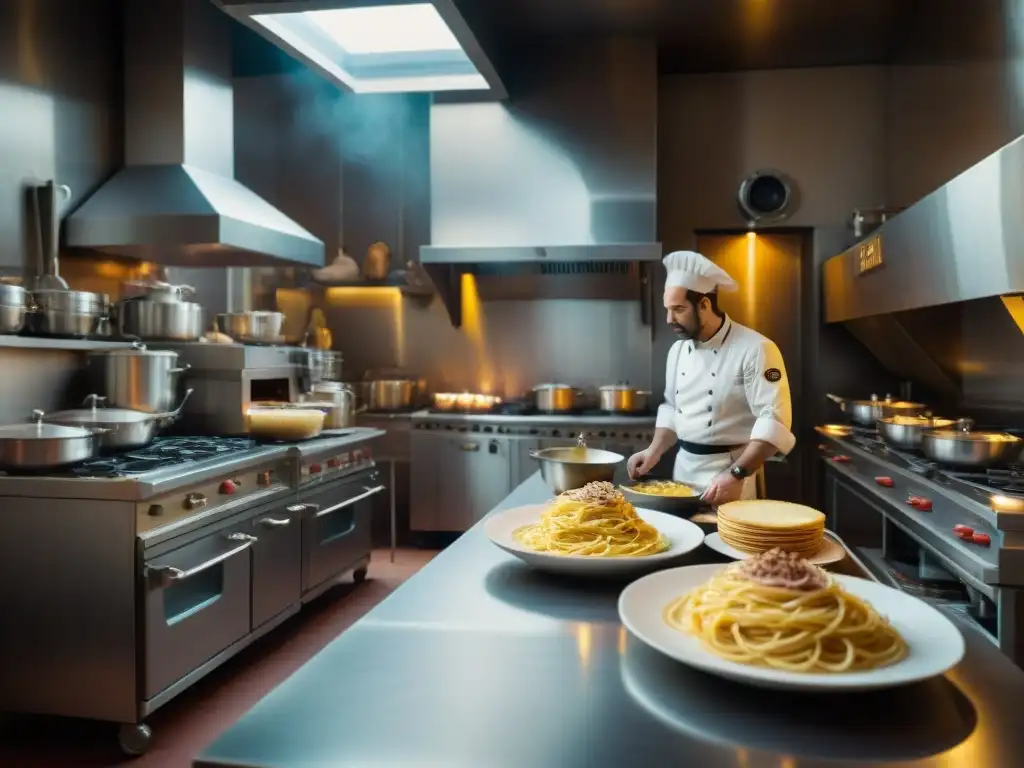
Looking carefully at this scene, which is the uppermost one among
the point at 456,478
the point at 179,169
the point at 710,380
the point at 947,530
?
the point at 179,169

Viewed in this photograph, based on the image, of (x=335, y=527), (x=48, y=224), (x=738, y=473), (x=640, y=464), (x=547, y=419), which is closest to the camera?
(x=738, y=473)

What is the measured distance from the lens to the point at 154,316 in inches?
144

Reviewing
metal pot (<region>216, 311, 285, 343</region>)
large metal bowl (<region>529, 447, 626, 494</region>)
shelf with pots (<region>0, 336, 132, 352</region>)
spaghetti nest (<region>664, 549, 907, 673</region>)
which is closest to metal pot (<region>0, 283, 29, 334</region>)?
shelf with pots (<region>0, 336, 132, 352</region>)

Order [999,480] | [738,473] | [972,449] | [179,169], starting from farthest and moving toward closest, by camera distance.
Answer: [179,169] < [972,449] < [999,480] < [738,473]

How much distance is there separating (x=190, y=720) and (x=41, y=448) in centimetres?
110

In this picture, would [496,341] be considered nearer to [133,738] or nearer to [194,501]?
[194,501]

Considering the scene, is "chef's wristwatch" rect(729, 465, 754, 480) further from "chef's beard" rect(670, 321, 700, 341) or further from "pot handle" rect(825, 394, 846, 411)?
"pot handle" rect(825, 394, 846, 411)

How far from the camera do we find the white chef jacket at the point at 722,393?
289cm

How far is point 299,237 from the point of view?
14.7 feet

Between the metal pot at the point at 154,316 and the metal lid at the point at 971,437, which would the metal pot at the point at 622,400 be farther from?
the metal pot at the point at 154,316

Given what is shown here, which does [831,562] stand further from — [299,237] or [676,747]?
[299,237]

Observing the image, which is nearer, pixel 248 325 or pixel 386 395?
pixel 248 325

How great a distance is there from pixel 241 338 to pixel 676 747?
377 cm

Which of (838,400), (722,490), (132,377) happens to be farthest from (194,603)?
(838,400)
